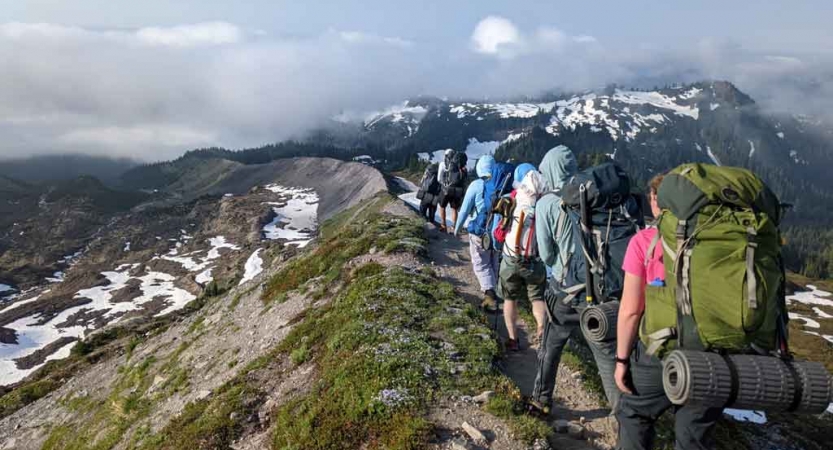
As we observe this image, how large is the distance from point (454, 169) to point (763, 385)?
48.7 feet

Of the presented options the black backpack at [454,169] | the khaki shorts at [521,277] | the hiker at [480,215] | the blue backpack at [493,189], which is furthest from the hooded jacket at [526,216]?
the black backpack at [454,169]

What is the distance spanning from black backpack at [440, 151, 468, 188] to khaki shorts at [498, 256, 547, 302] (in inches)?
344

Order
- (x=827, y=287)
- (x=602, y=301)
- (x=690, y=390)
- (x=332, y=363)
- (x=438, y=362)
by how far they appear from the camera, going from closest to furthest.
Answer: (x=690, y=390) → (x=602, y=301) → (x=438, y=362) → (x=332, y=363) → (x=827, y=287)

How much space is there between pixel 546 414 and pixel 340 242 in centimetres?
2191

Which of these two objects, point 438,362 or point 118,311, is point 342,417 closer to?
point 438,362

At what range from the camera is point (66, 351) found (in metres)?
80.3

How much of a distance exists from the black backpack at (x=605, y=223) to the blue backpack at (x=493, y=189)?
4354 mm

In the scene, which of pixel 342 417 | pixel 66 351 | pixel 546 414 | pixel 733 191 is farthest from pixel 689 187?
pixel 66 351

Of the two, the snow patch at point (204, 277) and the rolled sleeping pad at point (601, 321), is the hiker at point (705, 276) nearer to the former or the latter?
the rolled sleeping pad at point (601, 321)

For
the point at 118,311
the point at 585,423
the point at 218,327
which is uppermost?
the point at 585,423

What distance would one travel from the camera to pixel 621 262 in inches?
248

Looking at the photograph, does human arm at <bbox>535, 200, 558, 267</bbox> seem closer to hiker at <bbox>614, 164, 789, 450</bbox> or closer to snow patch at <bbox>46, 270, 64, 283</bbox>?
hiker at <bbox>614, 164, 789, 450</bbox>

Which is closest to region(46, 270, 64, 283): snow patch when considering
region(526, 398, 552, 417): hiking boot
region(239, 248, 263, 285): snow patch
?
region(239, 248, 263, 285): snow patch

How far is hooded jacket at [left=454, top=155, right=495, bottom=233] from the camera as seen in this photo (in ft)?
37.1
